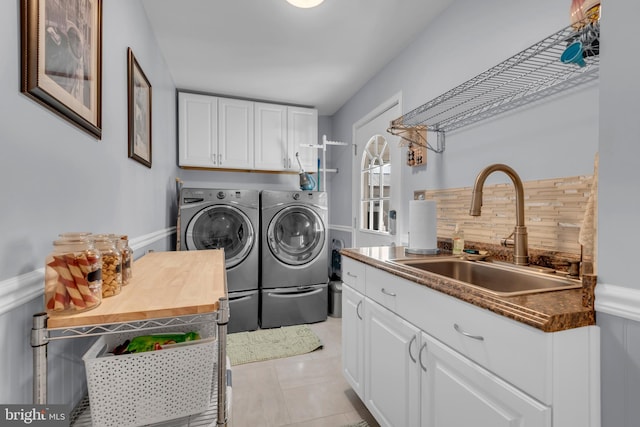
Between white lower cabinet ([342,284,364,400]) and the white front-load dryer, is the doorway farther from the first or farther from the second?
the white front-load dryer

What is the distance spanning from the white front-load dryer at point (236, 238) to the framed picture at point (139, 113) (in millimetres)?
850

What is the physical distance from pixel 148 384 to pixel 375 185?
2.45m

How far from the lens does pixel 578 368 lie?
2.43ft

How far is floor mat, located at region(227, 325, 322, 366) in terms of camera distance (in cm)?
237

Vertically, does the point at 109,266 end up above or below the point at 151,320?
above

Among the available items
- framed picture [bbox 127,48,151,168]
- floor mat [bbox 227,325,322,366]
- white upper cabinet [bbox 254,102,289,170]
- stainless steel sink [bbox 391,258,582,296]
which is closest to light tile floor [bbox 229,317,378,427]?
floor mat [bbox 227,325,322,366]

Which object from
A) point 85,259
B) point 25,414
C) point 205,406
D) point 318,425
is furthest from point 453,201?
point 25,414

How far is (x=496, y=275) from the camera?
136cm

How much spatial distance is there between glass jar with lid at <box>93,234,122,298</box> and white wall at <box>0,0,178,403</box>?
0.13 meters

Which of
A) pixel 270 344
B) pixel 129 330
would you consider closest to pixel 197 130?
pixel 270 344

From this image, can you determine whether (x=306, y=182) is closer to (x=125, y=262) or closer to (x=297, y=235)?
(x=297, y=235)

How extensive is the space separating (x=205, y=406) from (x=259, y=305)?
2161mm

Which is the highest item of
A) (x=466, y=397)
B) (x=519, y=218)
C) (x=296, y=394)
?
(x=519, y=218)

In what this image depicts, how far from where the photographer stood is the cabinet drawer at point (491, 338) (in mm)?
722
